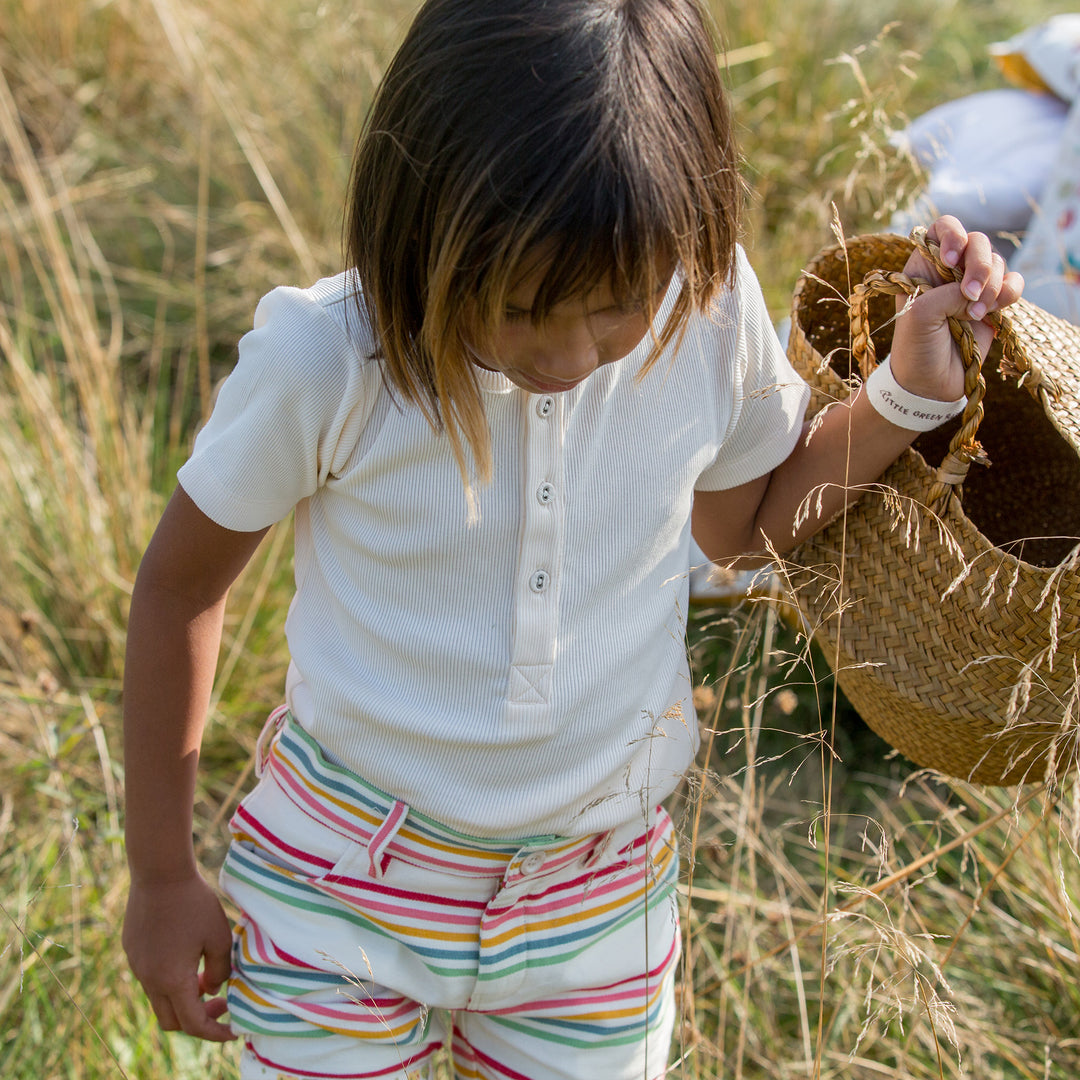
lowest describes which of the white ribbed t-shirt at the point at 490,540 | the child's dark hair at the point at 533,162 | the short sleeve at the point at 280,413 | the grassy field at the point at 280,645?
the grassy field at the point at 280,645

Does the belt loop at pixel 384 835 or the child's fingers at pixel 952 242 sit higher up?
the child's fingers at pixel 952 242

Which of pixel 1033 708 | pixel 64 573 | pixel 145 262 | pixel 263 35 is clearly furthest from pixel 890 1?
pixel 1033 708

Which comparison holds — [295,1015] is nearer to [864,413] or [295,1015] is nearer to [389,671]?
[389,671]

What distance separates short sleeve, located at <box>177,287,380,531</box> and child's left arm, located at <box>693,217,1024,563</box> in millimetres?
404

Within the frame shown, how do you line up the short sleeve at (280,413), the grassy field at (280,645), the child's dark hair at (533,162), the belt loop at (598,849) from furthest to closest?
1. the grassy field at (280,645)
2. the belt loop at (598,849)
3. the short sleeve at (280,413)
4. the child's dark hair at (533,162)

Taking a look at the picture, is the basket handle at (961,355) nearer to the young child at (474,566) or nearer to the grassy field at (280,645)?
the young child at (474,566)

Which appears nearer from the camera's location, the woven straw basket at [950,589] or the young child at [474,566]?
the young child at [474,566]

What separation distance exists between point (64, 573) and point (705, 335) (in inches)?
59.7

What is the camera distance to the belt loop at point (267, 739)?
1.38 m

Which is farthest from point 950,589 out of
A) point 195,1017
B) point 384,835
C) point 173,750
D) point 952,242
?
point 195,1017

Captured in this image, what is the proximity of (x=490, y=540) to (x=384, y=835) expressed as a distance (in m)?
0.32

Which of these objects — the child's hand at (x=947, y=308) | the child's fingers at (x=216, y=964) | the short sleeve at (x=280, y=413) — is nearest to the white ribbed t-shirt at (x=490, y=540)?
the short sleeve at (x=280, y=413)

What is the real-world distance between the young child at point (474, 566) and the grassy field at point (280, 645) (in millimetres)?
119

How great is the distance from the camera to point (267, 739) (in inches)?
54.9
